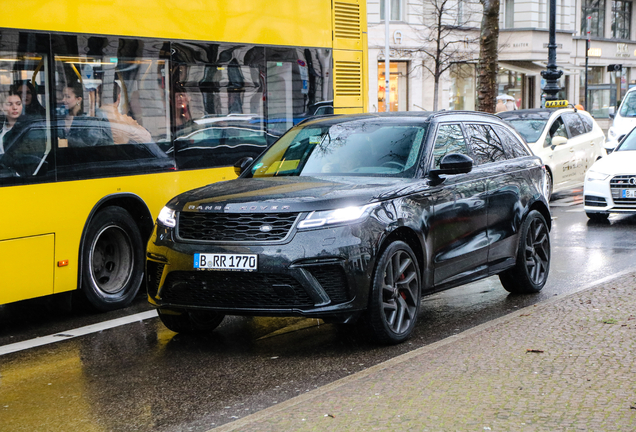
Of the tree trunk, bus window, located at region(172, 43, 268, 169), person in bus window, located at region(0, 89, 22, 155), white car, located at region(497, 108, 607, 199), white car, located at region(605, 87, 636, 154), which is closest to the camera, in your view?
person in bus window, located at region(0, 89, 22, 155)

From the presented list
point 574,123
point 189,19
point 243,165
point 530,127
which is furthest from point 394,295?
point 574,123

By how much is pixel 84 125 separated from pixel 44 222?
0.96 metres

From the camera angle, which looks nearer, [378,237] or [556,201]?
[378,237]

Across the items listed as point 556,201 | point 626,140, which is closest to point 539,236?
point 626,140

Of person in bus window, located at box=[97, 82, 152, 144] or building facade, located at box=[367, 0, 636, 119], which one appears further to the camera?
building facade, located at box=[367, 0, 636, 119]

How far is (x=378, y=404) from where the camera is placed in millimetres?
4887

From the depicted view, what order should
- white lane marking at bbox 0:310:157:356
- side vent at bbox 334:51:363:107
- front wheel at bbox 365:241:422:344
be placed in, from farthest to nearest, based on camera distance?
side vent at bbox 334:51:363:107 → white lane marking at bbox 0:310:157:356 → front wheel at bbox 365:241:422:344

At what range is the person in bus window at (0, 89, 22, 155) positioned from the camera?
7.31 meters

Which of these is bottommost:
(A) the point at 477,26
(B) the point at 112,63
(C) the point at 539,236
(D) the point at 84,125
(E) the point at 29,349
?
(E) the point at 29,349

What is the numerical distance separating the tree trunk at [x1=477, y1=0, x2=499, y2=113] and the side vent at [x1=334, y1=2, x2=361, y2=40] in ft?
38.7

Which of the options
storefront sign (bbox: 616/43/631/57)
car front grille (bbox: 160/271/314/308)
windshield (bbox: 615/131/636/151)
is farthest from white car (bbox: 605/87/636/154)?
storefront sign (bbox: 616/43/631/57)

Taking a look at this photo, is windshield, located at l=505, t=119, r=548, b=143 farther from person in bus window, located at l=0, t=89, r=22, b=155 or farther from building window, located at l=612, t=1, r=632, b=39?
building window, located at l=612, t=1, r=632, b=39

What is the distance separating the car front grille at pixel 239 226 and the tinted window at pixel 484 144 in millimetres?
2445

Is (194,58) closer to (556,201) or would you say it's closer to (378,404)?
(378,404)
